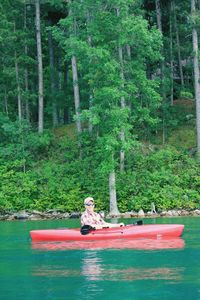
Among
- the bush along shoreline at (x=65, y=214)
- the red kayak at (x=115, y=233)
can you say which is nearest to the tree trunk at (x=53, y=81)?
the bush along shoreline at (x=65, y=214)

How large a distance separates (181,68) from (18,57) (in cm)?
1156

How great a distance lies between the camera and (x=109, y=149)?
100 feet

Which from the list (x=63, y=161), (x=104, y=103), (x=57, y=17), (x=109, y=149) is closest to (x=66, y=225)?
(x=109, y=149)

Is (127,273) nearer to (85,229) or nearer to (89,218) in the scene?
(85,229)

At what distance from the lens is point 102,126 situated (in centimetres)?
3206

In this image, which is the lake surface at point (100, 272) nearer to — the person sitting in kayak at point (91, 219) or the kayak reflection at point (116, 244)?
the kayak reflection at point (116, 244)

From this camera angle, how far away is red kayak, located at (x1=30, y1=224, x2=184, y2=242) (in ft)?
68.8

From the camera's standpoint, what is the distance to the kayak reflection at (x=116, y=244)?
19.3 m

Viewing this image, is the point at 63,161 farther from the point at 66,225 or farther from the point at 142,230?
the point at 142,230

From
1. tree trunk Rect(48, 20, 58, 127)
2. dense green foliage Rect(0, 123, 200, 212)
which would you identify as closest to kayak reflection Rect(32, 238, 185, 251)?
dense green foliage Rect(0, 123, 200, 212)

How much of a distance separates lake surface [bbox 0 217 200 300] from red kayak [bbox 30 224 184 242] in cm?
58


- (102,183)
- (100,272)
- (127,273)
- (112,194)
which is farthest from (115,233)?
(102,183)

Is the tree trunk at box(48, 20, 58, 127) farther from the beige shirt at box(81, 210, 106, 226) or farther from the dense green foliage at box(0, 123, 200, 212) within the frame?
the beige shirt at box(81, 210, 106, 226)

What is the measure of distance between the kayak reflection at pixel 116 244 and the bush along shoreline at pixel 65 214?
9.81 m
